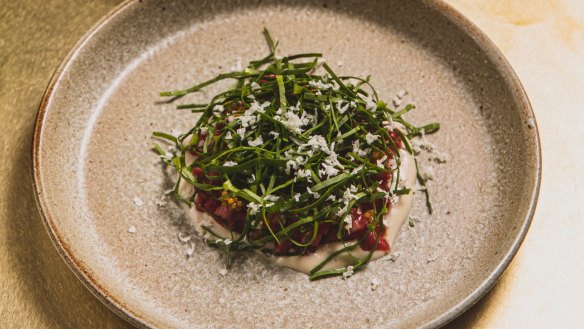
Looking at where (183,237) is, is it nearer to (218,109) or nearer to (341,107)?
(218,109)

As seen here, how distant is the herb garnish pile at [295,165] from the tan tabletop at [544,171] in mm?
482

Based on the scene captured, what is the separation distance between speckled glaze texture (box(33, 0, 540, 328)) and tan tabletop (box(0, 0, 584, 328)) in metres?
0.19

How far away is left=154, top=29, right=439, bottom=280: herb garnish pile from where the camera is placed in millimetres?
2031

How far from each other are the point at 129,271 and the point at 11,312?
449mm

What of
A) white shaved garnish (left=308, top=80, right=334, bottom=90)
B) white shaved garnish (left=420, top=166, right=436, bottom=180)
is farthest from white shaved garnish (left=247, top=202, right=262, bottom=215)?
white shaved garnish (left=420, top=166, right=436, bottom=180)

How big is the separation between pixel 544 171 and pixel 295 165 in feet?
3.47

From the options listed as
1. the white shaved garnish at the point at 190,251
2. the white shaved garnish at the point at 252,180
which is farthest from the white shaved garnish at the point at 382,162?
the white shaved garnish at the point at 190,251

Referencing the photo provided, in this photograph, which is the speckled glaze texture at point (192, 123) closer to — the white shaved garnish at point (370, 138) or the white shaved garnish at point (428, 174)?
the white shaved garnish at point (428, 174)

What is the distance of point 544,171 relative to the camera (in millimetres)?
2426

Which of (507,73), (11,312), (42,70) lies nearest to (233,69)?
(42,70)

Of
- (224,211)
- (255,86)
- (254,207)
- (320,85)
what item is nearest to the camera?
(254,207)

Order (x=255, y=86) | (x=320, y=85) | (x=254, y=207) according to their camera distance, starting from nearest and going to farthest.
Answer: (x=254, y=207) < (x=320, y=85) < (x=255, y=86)

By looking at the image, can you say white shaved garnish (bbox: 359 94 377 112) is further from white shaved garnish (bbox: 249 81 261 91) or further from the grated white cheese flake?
the grated white cheese flake

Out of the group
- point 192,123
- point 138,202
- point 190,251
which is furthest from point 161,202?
point 192,123
